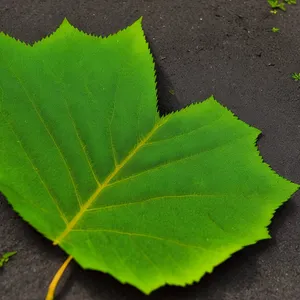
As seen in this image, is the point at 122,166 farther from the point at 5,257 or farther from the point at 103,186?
the point at 5,257

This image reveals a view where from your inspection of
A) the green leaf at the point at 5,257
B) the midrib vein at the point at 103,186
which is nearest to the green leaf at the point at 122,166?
the midrib vein at the point at 103,186

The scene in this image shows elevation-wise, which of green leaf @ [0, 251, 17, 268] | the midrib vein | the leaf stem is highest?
the midrib vein

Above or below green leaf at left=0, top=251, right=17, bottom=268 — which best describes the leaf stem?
below

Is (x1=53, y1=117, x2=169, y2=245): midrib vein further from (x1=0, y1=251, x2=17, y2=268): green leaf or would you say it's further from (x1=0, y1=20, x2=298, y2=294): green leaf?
(x1=0, y1=251, x2=17, y2=268): green leaf

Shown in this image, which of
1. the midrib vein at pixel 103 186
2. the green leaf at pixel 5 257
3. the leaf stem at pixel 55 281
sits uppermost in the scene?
the midrib vein at pixel 103 186

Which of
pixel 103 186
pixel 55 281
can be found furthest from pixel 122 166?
pixel 55 281

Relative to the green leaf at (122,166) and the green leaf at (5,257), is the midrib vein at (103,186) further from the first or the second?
the green leaf at (5,257)

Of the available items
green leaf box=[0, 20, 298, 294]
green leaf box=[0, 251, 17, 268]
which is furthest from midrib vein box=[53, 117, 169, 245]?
green leaf box=[0, 251, 17, 268]

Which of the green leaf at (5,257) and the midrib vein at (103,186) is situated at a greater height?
the midrib vein at (103,186)
